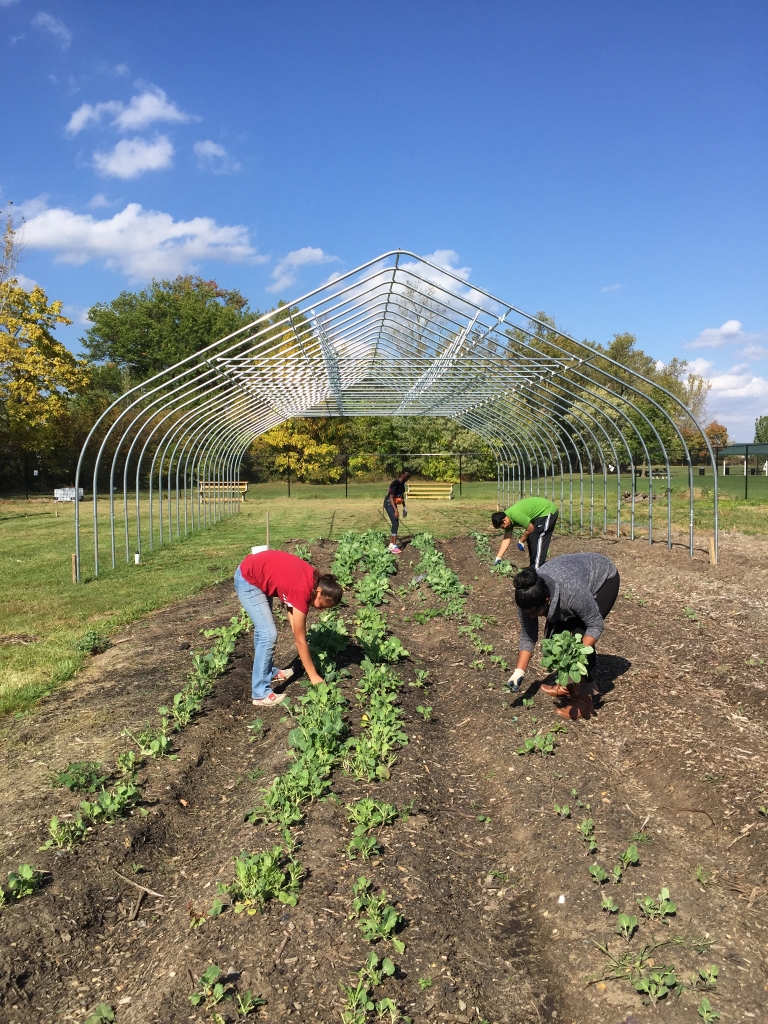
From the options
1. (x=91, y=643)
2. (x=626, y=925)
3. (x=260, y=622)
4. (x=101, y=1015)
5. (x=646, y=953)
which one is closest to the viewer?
(x=101, y=1015)

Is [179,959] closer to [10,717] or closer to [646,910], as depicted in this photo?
[646,910]

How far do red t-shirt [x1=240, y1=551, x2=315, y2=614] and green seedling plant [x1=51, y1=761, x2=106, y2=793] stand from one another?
1.69 m

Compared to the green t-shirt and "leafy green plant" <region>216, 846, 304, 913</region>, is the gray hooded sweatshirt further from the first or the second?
the green t-shirt

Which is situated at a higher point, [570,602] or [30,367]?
[30,367]

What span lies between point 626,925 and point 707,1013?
511 mm

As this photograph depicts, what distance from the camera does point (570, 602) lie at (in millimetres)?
5355

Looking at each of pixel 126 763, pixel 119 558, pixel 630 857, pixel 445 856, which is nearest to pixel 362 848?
pixel 445 856

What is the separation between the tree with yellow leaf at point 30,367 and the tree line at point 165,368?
0.14ft

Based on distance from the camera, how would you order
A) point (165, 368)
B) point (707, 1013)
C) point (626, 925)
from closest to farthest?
point (707, 1013) → point (626, 925) → point (165, 368)

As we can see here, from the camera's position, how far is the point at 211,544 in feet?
59.6

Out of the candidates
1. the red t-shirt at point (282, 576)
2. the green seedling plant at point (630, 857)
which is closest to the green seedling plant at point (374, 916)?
the green seedling plant at point (630, 857)

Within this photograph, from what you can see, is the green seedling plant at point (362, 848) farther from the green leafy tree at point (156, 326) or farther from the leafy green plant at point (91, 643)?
the green leafy tree at point (156, 326)

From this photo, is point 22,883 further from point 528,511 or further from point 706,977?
point 528,511

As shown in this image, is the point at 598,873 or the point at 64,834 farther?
the point at 64,834
